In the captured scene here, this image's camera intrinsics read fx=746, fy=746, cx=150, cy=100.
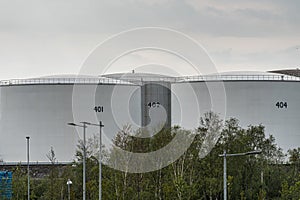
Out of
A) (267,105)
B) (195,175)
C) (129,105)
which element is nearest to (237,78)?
(267,105)

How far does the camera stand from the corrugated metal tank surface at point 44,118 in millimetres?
70438

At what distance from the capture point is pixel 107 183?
141 ft

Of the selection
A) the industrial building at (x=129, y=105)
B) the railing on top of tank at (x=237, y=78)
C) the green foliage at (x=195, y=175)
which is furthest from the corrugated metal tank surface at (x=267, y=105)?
the green foliage at (x=195, y=175)

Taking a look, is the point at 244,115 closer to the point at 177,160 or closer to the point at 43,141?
the point at 43,141

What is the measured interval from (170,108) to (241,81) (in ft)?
26.5

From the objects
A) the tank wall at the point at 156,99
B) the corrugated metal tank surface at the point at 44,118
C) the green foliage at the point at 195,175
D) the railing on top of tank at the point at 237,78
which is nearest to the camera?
the green foliage at the point at 195,175

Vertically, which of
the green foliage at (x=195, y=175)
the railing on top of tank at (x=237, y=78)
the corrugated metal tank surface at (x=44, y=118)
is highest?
the railing on top of tank at (x=237, y=78)

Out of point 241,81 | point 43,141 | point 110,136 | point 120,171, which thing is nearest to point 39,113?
point 43,141

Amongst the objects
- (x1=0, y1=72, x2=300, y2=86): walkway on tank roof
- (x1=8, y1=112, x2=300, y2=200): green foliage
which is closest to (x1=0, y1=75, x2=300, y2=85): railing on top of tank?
(x1=0, y1=72, x2=300, y2=86): walkway on tank roof

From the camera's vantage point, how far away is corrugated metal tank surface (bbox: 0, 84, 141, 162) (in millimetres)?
70438

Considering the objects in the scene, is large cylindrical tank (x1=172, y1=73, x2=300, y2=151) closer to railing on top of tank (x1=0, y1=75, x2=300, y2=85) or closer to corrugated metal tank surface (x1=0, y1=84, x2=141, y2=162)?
railing on top of tank (x1=0, y1=75, x2=300, y2=85)

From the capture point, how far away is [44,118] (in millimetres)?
70812

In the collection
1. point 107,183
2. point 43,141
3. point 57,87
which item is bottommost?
point 107,183

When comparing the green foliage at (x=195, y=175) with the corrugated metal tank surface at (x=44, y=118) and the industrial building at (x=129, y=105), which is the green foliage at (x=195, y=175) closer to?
the industrial building at (x=129, y=105)
